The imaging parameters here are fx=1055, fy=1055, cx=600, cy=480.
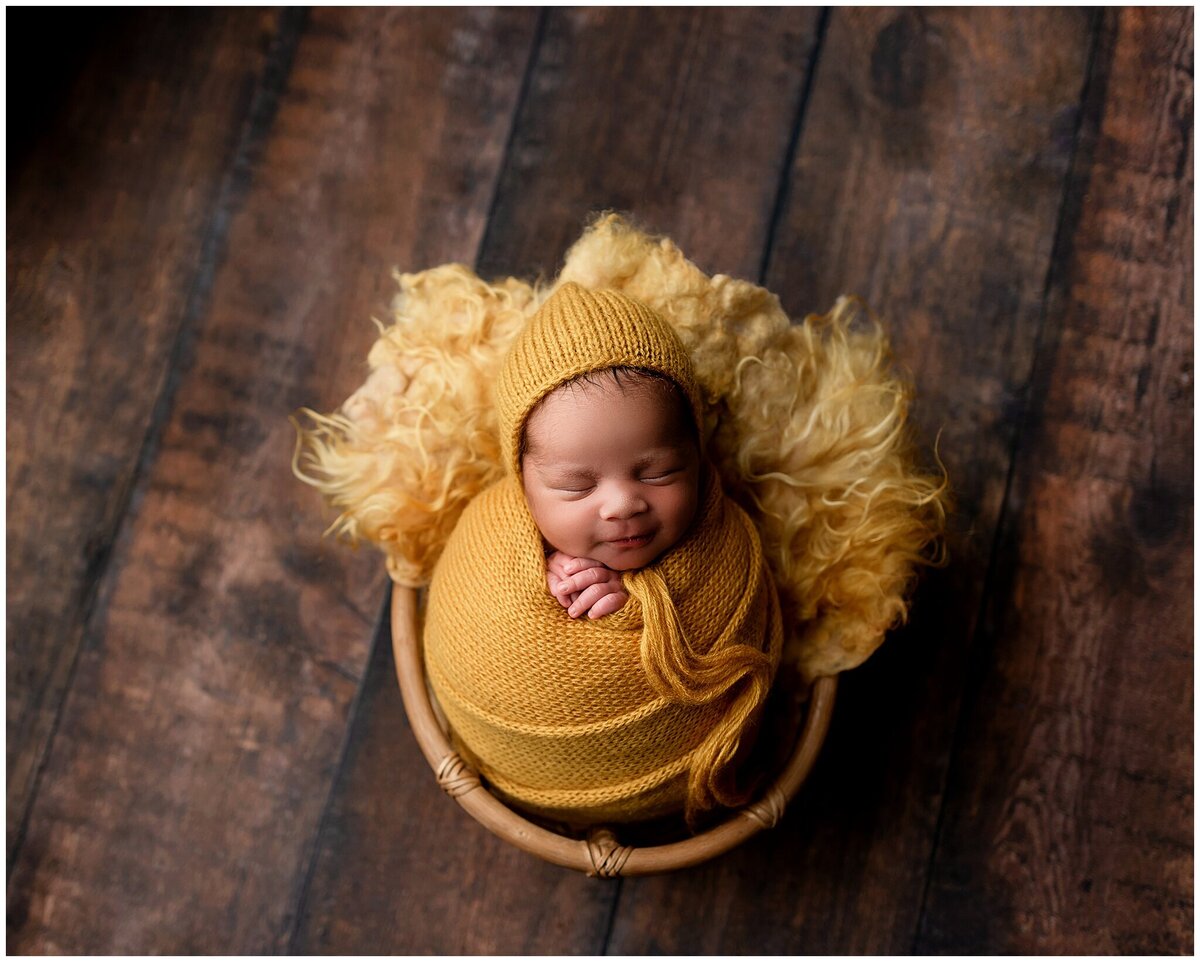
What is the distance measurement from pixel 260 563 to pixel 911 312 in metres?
0.89

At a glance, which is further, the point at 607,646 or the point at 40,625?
the point at 40,625

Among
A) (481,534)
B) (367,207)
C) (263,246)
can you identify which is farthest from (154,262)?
(481,534)

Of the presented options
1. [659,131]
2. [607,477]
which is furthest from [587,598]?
[659,131]

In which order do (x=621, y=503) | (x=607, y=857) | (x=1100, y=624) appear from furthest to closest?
(x=1100, y=624)
(x=607, y=857)
(x=621, y=503)

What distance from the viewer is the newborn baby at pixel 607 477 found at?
0.89m

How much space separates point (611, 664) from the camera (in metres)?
0.93

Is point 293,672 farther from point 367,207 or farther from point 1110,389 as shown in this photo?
point 1110,389

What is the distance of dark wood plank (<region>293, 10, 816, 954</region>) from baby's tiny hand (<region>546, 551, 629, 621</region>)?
47 cm

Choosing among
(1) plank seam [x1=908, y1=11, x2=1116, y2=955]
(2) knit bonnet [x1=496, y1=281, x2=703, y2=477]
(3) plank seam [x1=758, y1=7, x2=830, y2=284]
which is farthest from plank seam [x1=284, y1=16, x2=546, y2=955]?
(1) plank seam [x1=908, y1=11, x2=1116, y2=955]

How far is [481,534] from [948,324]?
0.69 m

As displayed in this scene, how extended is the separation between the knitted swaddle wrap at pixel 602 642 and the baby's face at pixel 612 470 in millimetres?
20

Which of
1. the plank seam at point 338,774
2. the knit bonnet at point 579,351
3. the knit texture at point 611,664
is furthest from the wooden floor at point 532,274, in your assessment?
the knit bonnet at point 579,351

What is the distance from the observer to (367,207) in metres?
1.39

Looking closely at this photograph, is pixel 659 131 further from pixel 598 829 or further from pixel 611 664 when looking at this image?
pixel 598 829
